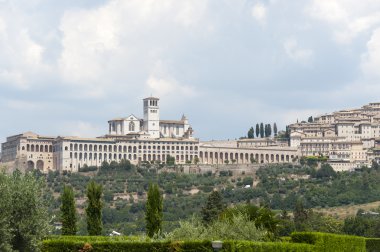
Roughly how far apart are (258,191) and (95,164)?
3329cm

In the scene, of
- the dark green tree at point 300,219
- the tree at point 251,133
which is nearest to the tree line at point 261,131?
the tree at point 251,133

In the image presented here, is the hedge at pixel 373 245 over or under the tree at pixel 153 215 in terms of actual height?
under

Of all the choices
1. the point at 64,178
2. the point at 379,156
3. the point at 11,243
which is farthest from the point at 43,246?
the point at 379,156

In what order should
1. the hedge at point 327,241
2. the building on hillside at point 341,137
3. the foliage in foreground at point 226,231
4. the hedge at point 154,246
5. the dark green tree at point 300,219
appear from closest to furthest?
the hedge at point 154,246, the hedge at point 327,241, the foliage in foreground at point 226,231, the dark green tree at point 300,219, the building on hillside at point 341,137

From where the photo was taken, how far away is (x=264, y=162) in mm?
148875

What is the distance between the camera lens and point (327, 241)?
1277 inches

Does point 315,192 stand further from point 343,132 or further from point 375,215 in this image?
point 343,132

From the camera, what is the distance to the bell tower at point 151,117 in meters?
155

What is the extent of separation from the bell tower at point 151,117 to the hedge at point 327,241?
4661 inches

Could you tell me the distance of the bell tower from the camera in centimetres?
15475

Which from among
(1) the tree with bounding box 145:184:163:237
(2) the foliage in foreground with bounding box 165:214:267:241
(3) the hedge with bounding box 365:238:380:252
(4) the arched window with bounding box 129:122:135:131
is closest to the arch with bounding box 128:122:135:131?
(4) the arched window with bounding box 129:122:135:131

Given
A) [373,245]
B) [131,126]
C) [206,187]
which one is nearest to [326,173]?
[206,187]

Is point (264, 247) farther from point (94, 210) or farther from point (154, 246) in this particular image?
point (94, 210)

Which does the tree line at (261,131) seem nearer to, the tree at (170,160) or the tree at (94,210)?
the tree at (170,160)
